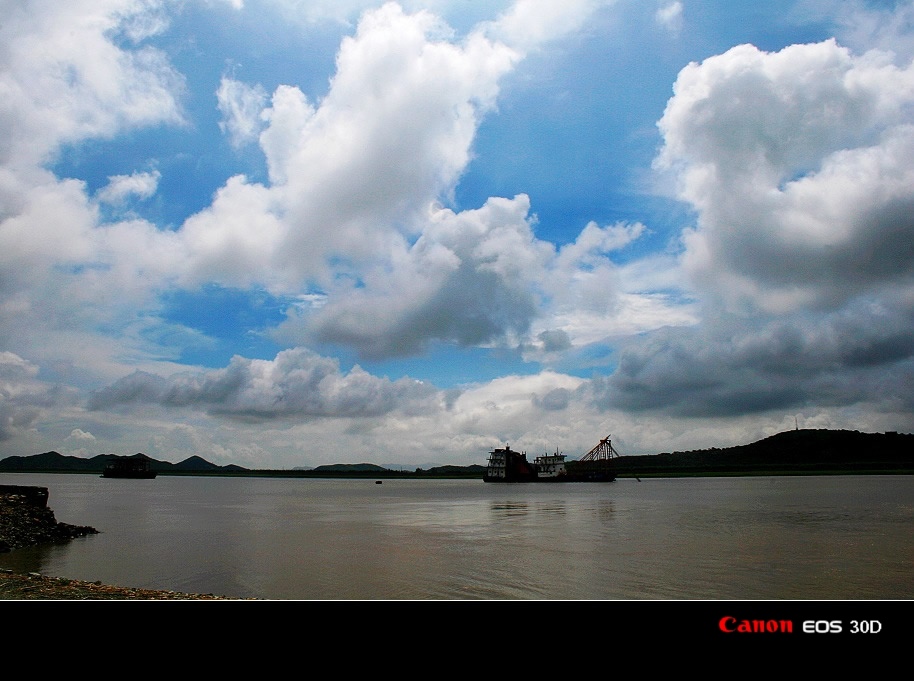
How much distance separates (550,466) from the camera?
146m

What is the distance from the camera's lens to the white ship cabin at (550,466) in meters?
146

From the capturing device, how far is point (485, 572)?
21.2 m

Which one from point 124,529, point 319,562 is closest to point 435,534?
point 319,562
